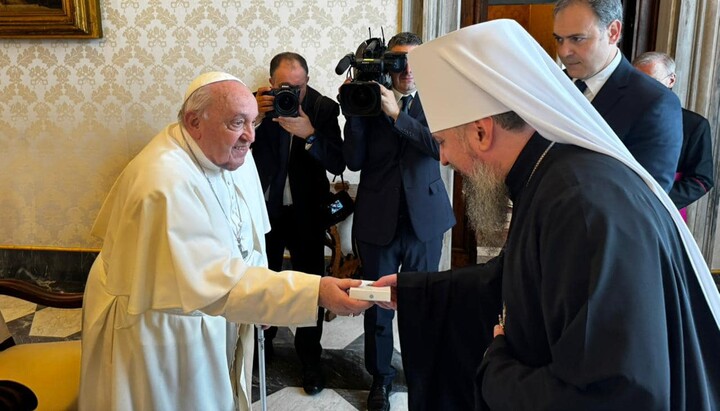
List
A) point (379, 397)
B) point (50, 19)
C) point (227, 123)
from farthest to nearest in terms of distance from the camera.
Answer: point (50, 19) < point (379, 397) < point (227, 123)

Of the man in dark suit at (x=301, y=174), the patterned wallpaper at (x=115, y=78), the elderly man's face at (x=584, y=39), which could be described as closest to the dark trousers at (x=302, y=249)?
the man in dark suit at (x=301, y=174)

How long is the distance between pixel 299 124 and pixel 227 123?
3.27ft

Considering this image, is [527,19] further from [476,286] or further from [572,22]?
[476,286]

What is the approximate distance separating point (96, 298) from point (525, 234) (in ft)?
4.74

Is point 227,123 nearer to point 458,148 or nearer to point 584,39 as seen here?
point 458,148

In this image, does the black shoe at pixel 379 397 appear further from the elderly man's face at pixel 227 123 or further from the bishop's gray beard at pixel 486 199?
the bishop's gray beard at pixel 486 199

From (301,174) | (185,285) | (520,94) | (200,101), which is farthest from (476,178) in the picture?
(301,174)

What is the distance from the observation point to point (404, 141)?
2895 mm

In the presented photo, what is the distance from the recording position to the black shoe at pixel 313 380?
10.3 feet

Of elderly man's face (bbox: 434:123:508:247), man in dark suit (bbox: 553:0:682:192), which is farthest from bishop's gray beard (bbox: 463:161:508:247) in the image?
man in dark suit (bbox: 553:0:682:192)

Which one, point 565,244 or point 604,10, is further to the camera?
point 604,10

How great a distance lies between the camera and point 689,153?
10.5 ft

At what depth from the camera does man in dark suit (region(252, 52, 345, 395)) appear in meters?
3.10

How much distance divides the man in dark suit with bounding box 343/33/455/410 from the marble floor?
20cm
